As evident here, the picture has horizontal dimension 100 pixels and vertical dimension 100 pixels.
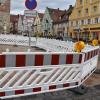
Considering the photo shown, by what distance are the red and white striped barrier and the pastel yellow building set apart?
50.3 metres

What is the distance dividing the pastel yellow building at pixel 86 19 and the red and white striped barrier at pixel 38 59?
50.3 m

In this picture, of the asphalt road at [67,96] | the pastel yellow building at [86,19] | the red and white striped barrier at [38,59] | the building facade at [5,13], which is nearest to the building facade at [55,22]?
the pastel yellow building at [86,19]

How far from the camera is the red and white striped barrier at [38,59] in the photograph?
566 cm

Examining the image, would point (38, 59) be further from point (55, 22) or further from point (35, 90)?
point (55, 22)

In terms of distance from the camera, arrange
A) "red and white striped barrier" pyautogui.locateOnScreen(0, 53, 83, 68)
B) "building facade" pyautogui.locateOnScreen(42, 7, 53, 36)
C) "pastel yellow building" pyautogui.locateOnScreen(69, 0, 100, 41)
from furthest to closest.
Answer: "building facade" pyautogui.locateOnScreen(42, 7, 53, 36)
"pastel yellow building" pyautogui.locateOnScreen(69, 0, 100, 41)
"red and white striped barrier" pyautogui.locateOnScreen(0, 53, 83, 68)

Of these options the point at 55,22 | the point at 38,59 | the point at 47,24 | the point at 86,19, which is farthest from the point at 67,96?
the point at 47,24

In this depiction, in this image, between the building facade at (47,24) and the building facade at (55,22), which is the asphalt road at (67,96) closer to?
the building facade at (55,22)

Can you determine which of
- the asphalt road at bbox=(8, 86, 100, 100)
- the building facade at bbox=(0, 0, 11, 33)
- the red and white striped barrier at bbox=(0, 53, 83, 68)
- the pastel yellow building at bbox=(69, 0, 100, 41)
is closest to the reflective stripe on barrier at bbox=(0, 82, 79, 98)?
the asphalt road at bbox=(8, 86, 100, 100)

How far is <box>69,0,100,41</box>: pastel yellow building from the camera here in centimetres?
6044

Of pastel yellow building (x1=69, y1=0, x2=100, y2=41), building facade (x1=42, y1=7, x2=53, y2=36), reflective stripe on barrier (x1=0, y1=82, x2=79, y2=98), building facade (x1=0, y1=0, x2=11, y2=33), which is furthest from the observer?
building facade (x1=42, y1=7, x2=53, y2=36)

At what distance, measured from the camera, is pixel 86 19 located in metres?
65.3

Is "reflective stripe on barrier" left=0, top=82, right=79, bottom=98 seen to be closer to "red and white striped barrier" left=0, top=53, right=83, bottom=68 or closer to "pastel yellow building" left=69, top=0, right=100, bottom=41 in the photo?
"red and white striped barrier" left=0, top=53, right=83, bottom=68

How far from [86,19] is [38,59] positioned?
198ft

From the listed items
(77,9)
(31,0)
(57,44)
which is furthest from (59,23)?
(31,0)
